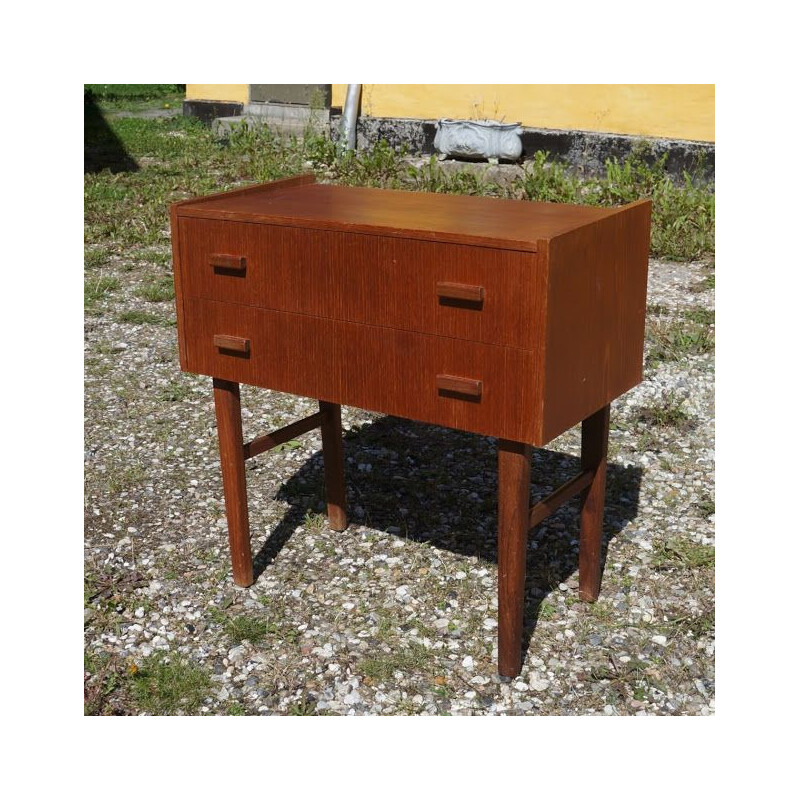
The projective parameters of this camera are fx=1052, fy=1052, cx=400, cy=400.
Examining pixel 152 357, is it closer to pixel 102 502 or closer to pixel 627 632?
pixel 102 502

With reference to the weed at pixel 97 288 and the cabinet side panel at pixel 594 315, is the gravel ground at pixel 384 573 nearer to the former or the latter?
the cabinet side panel at pixel 594 315

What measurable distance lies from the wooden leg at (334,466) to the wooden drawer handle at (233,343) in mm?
672

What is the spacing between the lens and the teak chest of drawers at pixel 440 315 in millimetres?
2672

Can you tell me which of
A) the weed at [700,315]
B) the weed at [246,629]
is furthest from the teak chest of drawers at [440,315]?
the weed at [700,315]

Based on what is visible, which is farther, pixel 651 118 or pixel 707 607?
pixel 651 118

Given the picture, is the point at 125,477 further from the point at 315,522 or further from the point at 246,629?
the point at 246,629

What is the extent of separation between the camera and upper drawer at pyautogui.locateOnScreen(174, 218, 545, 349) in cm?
263

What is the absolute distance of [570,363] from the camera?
279 centimetres

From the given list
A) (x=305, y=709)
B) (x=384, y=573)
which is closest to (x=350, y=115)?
(x=384, y=573)

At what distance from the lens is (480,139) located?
880 cm

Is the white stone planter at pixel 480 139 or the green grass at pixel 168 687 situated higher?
the white stone planter at pixel 480 139

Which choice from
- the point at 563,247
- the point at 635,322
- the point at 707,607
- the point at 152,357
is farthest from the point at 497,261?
the point at 152,357

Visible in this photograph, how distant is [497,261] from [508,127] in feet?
21.1

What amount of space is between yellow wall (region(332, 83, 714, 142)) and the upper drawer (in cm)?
600
